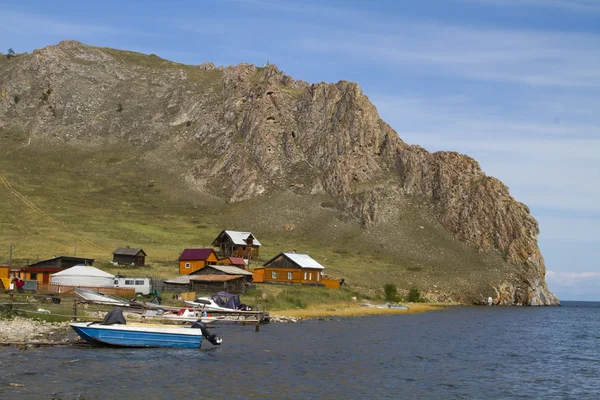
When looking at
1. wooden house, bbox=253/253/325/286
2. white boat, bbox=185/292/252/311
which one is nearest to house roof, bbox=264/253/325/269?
wooden house, bbox=253/253/325/286

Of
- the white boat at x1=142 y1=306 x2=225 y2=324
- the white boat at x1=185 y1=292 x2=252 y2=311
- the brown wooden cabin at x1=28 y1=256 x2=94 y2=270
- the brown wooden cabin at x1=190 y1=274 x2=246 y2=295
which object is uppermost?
the brown wooden cabin at x1=28 y1=256 x2=94 y2=270

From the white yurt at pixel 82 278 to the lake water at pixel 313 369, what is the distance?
19.9 metres

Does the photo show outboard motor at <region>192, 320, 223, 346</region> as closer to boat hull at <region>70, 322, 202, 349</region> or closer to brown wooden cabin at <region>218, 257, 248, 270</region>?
boat hull at <region>70, 322, 202, 349</region>

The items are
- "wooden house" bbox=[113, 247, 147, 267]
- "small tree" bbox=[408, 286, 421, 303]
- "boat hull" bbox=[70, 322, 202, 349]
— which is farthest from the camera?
"small tree" bbox=[408, 286, 421, 303]

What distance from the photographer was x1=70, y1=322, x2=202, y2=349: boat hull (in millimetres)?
45906

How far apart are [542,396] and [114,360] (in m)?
26.5

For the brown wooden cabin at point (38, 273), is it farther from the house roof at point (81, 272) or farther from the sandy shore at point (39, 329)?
the sandy shore at point (39, 329)

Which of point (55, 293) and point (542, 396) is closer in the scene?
point (542, 396)

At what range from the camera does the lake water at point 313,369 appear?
35.0 meters

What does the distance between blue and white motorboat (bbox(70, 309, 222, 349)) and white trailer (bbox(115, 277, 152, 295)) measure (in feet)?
101

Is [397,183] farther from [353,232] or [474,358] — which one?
[474,358]

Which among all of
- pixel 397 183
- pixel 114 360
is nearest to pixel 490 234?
pixel 397 183

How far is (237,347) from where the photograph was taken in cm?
5184

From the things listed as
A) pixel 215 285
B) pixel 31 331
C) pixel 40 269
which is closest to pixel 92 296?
pixel 31 331
